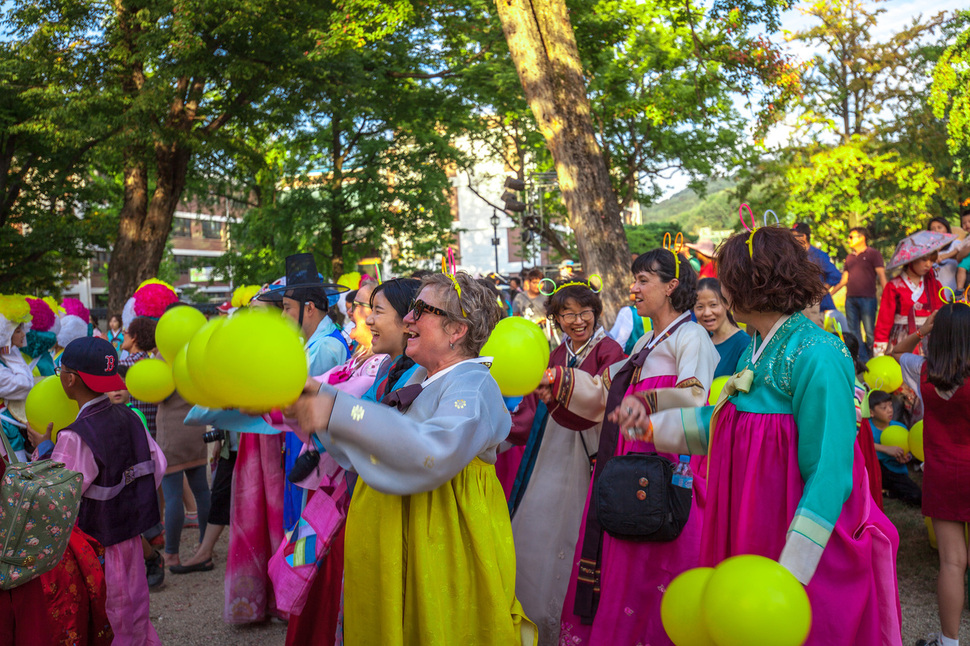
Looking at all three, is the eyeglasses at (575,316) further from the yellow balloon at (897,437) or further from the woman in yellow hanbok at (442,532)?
the yellow balloon at (897,437)

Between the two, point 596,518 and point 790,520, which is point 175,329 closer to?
point 596,518

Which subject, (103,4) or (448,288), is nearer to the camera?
(448,288)

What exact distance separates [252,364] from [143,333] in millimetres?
4461

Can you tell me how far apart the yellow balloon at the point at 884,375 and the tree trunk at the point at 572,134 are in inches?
84.6

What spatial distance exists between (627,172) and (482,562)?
1930 centimetres

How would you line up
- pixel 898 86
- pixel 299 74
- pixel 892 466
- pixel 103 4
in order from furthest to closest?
1. pixel 898 86
2. pixel 299 74
3. pixel 103 4
4. pixel 892 466

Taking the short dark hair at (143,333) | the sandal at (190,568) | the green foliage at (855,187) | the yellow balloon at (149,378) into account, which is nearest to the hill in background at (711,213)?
the green foliage at (855,187)

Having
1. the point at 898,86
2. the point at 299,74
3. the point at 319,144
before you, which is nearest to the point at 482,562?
the point at 299,74

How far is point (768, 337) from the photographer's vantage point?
85.4 inches

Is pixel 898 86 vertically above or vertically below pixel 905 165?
above

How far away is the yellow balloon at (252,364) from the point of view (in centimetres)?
164

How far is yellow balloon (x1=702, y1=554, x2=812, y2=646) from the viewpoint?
160 centimetres

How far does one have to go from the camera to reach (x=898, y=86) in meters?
20.8

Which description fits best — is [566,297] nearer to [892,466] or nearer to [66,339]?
[892,466]
